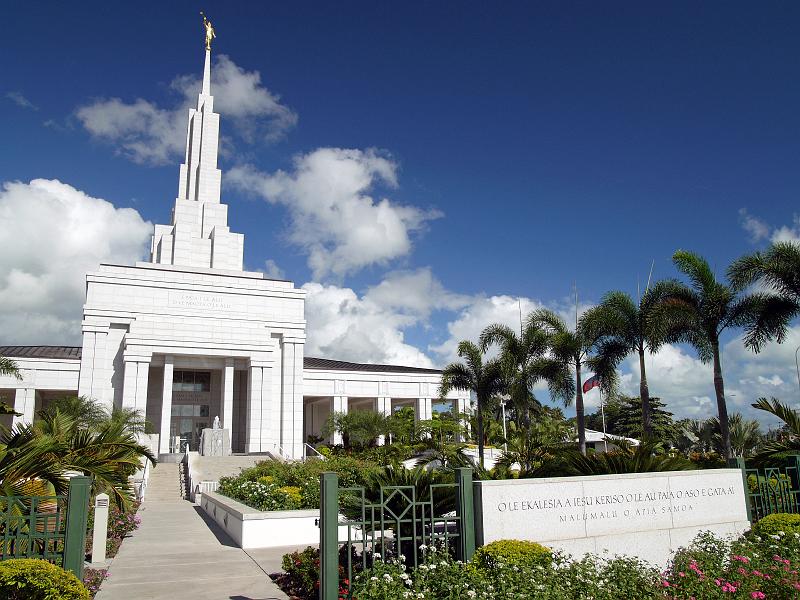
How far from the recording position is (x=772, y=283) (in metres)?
23.8

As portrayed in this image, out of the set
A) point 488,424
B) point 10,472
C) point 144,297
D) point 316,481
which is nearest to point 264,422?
point 144,297

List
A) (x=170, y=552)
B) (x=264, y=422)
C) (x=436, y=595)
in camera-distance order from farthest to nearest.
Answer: (x=264, y=422), (x=170, y=552), (x=436, y=595)

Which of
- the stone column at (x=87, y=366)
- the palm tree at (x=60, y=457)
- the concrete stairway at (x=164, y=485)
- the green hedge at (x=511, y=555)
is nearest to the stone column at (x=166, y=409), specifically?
the concrete stairway at (x=164, y=485)

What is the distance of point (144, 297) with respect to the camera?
152 ft

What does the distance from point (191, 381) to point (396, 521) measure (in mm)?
43735

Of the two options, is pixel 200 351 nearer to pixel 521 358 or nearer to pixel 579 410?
pixel 521 358

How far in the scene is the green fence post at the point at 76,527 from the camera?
733 centimetres

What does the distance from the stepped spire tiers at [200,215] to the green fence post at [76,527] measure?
4478 centimetres

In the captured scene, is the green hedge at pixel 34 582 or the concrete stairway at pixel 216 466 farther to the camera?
the concrete stairway at pixel 216 466

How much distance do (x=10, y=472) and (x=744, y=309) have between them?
2478cm

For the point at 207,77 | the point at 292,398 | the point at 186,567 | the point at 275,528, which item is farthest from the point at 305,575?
the point at 207,77

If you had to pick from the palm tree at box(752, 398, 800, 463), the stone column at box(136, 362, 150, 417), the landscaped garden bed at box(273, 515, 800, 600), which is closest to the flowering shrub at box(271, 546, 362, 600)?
the landscaped garden bed at box(273, 515, 800, 600)

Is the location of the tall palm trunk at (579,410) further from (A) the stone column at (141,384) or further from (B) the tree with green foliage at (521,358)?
(A) the stone column at (141,384)

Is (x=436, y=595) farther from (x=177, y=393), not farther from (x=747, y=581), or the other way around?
(x=177, y=393)
